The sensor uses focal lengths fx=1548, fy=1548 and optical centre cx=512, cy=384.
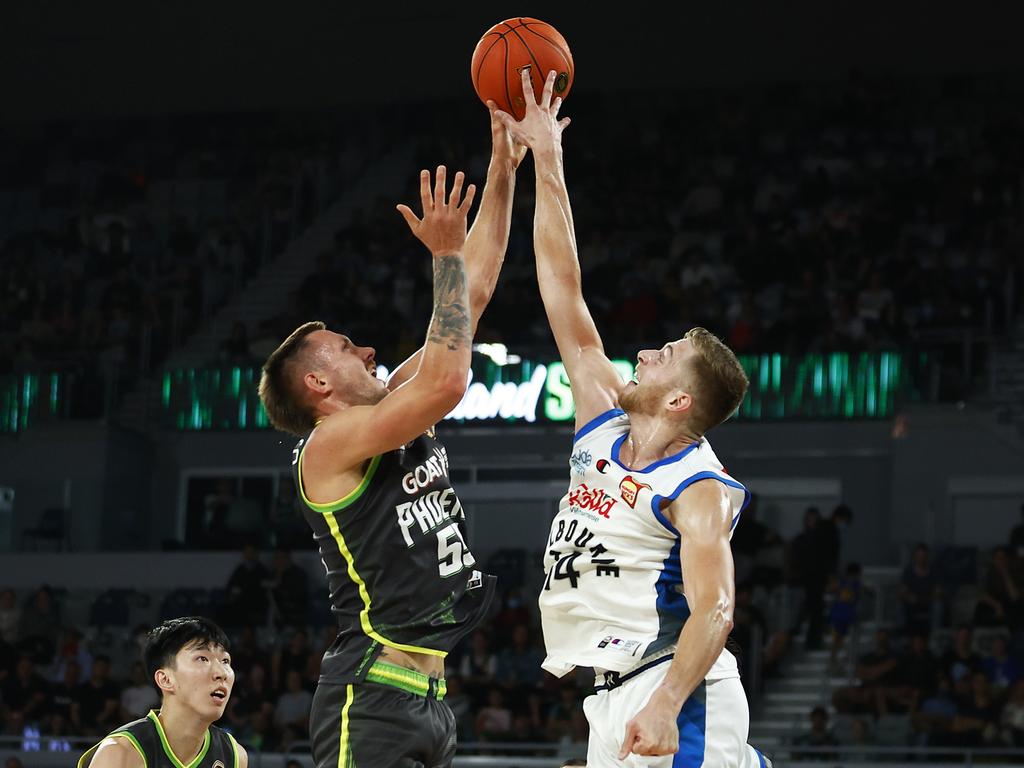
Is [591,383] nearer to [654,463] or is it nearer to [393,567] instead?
[654,463]

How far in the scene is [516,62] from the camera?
5691 millimetres

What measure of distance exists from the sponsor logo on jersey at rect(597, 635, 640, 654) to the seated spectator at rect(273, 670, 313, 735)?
31.7 ft

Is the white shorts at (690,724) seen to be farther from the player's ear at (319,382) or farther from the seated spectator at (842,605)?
the seated spectator at (842,605)

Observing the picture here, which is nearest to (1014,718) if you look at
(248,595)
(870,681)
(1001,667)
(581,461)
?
(1001,667)

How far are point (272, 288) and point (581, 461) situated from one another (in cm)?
1768

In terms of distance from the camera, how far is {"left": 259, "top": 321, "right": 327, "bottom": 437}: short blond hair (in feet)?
16.6

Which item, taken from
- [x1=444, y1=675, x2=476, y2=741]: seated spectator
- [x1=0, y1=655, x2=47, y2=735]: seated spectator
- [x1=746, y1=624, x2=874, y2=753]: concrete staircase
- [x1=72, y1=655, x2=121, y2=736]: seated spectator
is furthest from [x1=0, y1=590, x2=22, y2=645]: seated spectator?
[x1=746, y1=624, x2=874, y2=753]: concrete staircase

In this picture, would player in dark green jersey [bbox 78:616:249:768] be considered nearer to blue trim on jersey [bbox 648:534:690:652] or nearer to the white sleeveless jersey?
the white sleeveless jersey

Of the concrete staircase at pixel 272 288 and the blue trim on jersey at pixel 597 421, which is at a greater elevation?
the concrete staircase at pixel 272 288

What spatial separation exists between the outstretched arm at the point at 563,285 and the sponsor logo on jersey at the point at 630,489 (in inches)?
16.3

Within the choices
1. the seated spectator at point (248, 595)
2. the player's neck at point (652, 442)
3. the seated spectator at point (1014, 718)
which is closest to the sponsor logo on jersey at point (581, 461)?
the player's neck at point (652, 442)

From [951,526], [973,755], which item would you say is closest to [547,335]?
[951,526]

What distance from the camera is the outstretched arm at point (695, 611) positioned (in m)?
4.18

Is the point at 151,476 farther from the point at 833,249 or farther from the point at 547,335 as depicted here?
the point at 833,249
